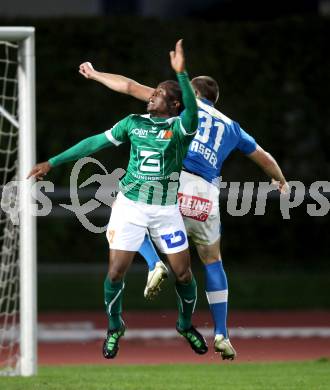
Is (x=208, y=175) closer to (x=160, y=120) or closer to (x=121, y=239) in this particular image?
(x=160, y=120)

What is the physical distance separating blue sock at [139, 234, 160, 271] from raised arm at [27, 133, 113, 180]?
2.84 ft

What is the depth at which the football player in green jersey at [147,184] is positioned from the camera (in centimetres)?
939

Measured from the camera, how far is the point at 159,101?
937 centimetres

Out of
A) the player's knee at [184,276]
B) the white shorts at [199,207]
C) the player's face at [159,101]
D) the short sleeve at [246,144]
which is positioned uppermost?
the player's face at [159,101]

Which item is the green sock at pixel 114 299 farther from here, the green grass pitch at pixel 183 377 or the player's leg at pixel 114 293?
the green grass pitch at pixel 183 377

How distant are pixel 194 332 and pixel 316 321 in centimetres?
783

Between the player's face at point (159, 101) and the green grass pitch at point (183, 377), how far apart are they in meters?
2.81

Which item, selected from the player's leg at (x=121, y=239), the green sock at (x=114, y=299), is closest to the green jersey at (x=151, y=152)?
the player's leg at (x=121, y=239)

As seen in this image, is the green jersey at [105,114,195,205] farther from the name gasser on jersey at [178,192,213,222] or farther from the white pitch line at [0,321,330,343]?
the white pitch line at [0,321,330,343]

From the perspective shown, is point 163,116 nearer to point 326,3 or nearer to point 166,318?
point 166,318

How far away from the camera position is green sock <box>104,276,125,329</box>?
31.7 feet

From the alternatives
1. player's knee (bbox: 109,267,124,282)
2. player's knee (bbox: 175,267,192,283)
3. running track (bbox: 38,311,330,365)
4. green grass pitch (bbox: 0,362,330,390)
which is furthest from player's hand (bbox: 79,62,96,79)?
running track (bbox: 38,311,330,365)

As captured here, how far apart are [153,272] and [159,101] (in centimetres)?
124

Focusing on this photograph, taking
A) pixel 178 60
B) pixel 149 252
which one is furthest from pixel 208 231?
pixel 178 60
